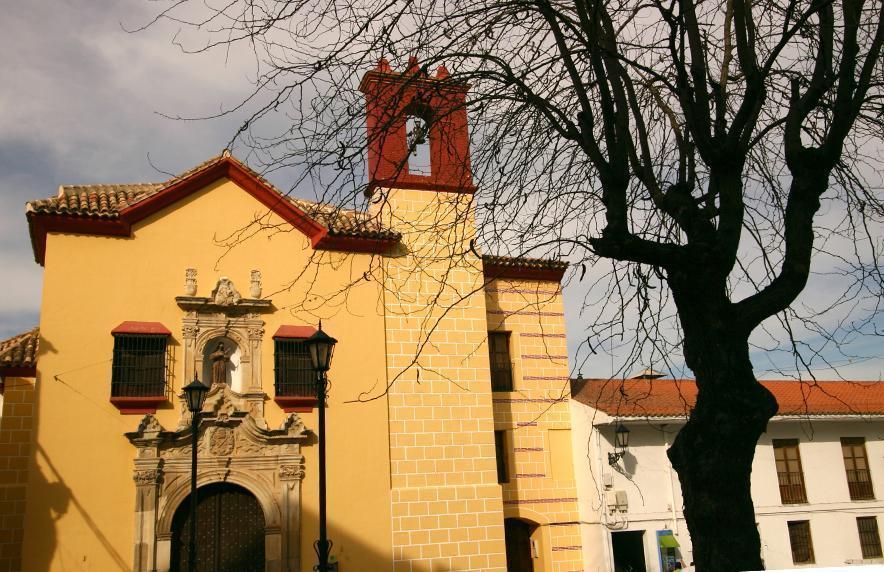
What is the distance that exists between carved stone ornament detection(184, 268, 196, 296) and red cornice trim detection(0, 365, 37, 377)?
268cm

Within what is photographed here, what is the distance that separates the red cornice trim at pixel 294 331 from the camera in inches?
548

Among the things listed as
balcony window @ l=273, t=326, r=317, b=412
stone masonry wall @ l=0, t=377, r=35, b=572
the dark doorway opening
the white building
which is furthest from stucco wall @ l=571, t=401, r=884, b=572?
stone masonry wall @ l=0, t=377, r=35, b=572

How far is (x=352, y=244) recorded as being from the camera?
14914 millimetres

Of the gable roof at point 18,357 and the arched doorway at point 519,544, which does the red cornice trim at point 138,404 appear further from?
the arched doorway at point 519,544

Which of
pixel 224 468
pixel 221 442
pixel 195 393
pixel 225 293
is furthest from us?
pixel 225 293

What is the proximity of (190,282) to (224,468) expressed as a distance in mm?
3166

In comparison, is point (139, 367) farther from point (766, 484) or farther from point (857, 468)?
point (857, 468)

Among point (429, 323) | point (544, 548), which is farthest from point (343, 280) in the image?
point (544, 548)

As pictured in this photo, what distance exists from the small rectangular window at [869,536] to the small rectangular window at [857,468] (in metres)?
0.53

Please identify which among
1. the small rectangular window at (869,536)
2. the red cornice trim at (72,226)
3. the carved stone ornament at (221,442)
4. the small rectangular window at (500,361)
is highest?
the red cornice trim at (72,226)

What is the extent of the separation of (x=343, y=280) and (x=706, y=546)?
431 inches

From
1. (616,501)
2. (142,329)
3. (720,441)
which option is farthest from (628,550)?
(720,441)

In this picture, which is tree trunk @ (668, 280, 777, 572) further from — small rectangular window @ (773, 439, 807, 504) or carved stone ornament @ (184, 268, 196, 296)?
small rectangular window @ (773, 439, 807, 504)

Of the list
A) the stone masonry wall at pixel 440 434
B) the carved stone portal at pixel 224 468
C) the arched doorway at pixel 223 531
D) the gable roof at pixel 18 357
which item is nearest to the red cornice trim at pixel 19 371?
the gable roof at pixel 18 357
